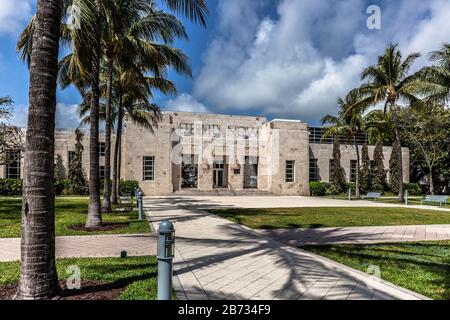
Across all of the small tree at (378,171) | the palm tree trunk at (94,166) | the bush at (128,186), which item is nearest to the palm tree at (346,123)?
Answer: the small tree at (378,171)

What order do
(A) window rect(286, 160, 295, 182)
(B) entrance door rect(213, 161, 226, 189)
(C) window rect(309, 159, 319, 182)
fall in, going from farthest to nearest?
(C) window rect(309, 159, 319, 182), (B) entrance door rect(213, 161, 226, 189), (A) window rect(286, 160, 295, 182)

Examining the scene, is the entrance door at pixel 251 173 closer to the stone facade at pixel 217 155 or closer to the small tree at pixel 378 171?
the stone facade at pixel 217 155

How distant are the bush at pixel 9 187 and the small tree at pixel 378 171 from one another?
3163cm

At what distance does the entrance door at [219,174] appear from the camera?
3328 centimetres

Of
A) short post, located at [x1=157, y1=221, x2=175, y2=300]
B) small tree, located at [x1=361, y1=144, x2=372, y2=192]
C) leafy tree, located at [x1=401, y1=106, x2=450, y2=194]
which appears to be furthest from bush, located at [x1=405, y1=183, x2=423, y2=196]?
short post, located at [x1=157, y1=221, x2=175, y2=300]

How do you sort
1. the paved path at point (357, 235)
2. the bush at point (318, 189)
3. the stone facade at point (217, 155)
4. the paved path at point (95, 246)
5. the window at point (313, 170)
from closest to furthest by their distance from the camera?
1. the paved path at point (95, 246)
2. the paved path at point (357, 235)
3. the stone facade at point (217, 155)
4. the bush at point (318, 189)
5. the window at point (313, 170)

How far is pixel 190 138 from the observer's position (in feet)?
104

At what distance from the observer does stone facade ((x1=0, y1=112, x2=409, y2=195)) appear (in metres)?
29.2

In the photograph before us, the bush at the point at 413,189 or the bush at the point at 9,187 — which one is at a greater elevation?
the bush at the point at 9,187

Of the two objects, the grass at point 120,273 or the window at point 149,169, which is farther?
the window at point 149,169

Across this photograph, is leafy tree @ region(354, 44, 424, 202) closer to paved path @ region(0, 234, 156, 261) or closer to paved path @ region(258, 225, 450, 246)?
paved path @ region(258, 225, 450, 246)

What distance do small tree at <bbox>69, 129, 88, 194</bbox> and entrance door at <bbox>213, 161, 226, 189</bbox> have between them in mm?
11713

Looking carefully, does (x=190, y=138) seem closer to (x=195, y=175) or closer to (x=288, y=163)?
(x=195, y=175)

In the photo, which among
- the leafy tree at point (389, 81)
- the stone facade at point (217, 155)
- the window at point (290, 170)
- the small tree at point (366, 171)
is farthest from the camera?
the small tree at point (366, 171)
